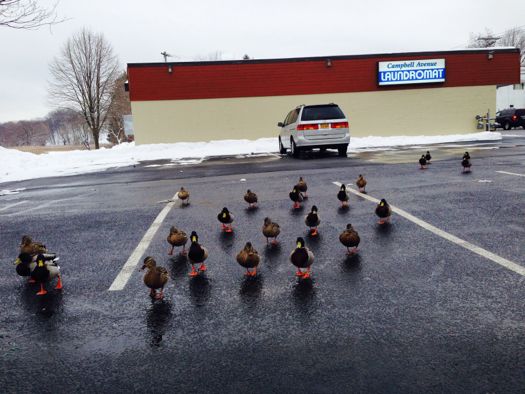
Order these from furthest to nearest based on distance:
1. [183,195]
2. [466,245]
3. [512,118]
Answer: [512,118] < [183,195] < [466,245]

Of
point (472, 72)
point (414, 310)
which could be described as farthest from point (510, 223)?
point (472, 72)

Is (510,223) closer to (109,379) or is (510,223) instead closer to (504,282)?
(504,282)

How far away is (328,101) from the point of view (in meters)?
28.1

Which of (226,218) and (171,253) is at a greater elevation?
(226,218)

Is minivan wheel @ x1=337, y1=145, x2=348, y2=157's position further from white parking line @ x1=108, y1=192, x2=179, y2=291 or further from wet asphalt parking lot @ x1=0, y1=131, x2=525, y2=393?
white parking line @ x1=108, y1=192, x2=179, y2=291

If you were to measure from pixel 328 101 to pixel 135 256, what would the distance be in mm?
24777

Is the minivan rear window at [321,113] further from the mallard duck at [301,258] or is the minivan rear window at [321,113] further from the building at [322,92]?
the mallard duck at [301,258]

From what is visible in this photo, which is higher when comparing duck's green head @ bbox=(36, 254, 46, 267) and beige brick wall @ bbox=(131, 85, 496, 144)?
beige brick wall @ bbox=(131, 85, 496, 144)

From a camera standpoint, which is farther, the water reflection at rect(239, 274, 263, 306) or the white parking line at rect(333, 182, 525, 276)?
the white parking line at rect(333, 182, 525, 276)

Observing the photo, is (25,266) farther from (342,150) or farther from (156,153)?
(156,153)

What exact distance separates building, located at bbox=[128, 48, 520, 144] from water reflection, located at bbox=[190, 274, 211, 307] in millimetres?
24175

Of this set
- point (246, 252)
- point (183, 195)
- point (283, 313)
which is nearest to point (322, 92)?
point (183, 195)

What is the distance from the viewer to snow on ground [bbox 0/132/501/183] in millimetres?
19109

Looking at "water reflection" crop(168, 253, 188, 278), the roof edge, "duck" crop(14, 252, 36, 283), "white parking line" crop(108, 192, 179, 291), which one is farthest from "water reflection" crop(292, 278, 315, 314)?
the roof edge
